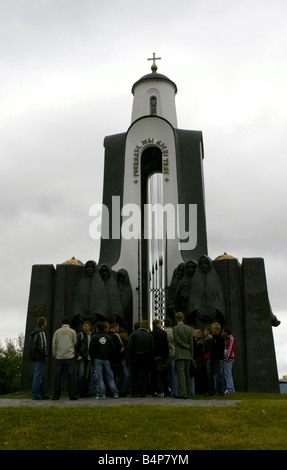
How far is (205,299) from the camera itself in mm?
12797

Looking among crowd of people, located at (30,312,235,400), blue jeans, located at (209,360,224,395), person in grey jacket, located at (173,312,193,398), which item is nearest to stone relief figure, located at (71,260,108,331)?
crowd of people, located at (30,312,235,400)

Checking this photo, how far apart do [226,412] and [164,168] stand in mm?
11433

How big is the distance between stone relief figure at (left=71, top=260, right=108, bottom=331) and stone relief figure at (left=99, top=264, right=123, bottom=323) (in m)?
0.21

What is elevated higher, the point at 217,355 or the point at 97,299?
the point at 97,299

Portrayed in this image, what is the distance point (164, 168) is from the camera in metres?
17.5

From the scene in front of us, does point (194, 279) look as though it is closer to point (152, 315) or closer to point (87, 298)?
point (87, 298)

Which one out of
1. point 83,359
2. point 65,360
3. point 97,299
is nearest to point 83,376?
point 83,359

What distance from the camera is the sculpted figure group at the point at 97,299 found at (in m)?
13.0

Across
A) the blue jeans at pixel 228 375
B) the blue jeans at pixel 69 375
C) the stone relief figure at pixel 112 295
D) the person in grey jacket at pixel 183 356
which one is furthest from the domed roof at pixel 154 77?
the blue jeans at pixel 69 375

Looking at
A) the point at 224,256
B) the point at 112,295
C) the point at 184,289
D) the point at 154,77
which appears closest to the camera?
the point at 184,289

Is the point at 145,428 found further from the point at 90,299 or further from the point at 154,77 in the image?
the point at 154,77

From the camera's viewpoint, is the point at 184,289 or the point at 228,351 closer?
the point at 228,351

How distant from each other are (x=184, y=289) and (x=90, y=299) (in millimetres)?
2244
